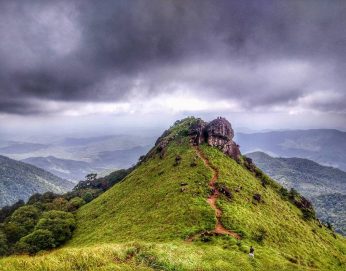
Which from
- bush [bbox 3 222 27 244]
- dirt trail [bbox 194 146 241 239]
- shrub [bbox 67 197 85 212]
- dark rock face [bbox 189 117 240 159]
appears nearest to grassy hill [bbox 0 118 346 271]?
dirt trail [bbox 194 146 241 239]

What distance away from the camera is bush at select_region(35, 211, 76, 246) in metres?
87.3

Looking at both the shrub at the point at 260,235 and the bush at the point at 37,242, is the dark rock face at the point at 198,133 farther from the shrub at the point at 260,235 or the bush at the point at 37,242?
the bush at the point at 37,242

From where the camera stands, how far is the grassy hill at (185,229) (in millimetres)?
24641

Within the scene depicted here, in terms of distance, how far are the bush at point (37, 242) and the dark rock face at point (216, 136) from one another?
55.9 metres

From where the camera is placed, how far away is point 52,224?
93.1 meters

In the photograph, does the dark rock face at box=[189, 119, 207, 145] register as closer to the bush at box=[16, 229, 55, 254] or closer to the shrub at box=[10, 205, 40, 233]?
the bush at box=[16, 229, 55, 254]

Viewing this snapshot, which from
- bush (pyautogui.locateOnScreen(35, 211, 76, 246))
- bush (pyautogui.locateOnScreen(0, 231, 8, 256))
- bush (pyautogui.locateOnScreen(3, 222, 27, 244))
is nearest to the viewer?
bush (pyautogui.locateOnScreen(35, 211, 76, 246))

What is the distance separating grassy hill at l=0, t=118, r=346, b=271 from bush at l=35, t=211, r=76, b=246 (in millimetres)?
3004

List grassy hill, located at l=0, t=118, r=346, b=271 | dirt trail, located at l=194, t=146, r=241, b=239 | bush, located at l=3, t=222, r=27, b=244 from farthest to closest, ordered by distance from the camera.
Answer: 1. bush, located at l=3, t=222, r=27, b=244
2. dirt trail, located at l=194, t=146, r=241, b=239
3. grassy hill, located at l=0, t=118, r=346, b=271

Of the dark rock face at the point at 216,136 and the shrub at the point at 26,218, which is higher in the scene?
the dark rock face at the point at 216,136

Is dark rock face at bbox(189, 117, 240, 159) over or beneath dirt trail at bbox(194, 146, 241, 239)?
over

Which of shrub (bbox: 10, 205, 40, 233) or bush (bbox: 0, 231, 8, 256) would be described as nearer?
bush (bbox: 0, 231, 8, 256)

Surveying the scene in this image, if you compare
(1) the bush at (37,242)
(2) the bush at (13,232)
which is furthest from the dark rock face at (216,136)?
(2) the bush at (13,232)

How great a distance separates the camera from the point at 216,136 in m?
114
